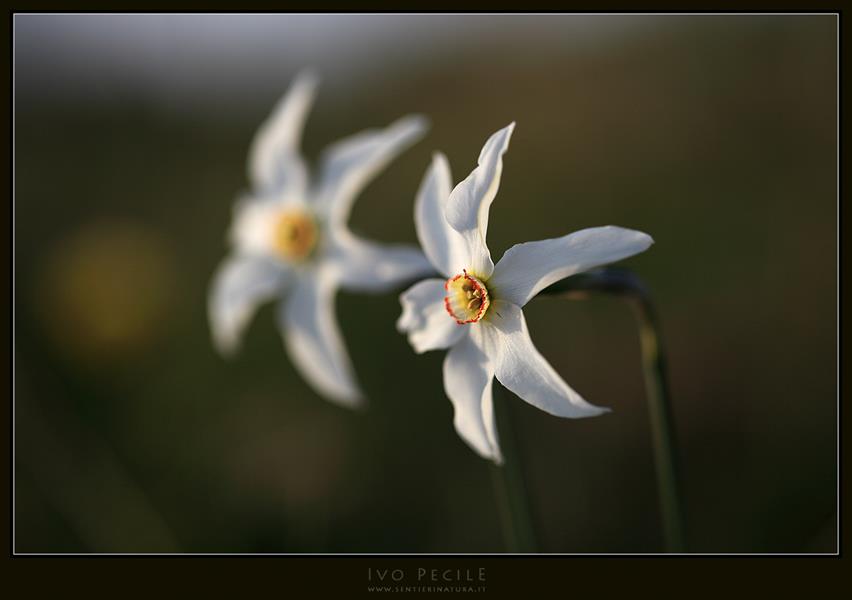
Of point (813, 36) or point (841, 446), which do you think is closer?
point (841, 446)

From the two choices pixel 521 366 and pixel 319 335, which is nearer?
pixel 521 366

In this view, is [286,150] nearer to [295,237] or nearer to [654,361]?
[295,237]

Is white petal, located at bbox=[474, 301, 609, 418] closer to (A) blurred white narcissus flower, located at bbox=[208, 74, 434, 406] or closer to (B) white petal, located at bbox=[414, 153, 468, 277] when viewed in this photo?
(B) white petal, located at bbox=[414, 153, 468, 277]

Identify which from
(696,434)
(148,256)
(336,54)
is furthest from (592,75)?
(148,256)

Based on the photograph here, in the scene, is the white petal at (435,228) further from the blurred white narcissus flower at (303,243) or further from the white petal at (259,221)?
the white petal at (259,221)

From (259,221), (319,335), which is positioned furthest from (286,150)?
(319,335)

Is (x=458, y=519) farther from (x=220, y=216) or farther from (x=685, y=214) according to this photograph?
(x=220, y=216)
